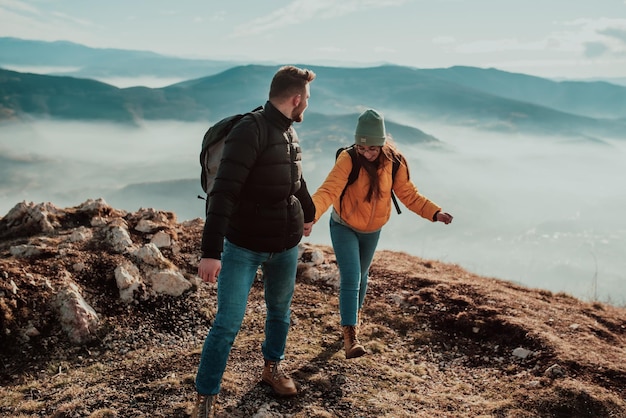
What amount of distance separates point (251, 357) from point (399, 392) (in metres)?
1.74

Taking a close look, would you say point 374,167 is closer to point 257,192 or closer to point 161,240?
point 257,192

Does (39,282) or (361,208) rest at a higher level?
Answer: (361,208)

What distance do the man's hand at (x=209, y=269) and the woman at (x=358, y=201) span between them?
2060 mm

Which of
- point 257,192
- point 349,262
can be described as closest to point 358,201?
point 349,262

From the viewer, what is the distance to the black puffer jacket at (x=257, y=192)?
3420 mm

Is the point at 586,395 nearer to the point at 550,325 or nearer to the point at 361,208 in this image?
the point at 550,325

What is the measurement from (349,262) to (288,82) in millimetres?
2448

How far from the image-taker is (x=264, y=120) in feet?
12.2

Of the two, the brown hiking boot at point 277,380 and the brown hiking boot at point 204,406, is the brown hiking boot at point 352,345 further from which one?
the brown hiking boot at point 204,406

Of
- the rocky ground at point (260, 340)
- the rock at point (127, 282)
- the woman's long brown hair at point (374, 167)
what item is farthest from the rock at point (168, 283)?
the woman's long brown hair at point (374, 167)

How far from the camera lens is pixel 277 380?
466 centimetres

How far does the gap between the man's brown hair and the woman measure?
1.59 m

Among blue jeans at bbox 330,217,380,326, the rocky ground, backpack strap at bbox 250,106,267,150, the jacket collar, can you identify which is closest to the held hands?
blue jeans at bbox 330,217,380,326

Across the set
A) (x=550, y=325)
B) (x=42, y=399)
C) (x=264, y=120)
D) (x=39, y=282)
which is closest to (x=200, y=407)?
(x=42, y=399)
